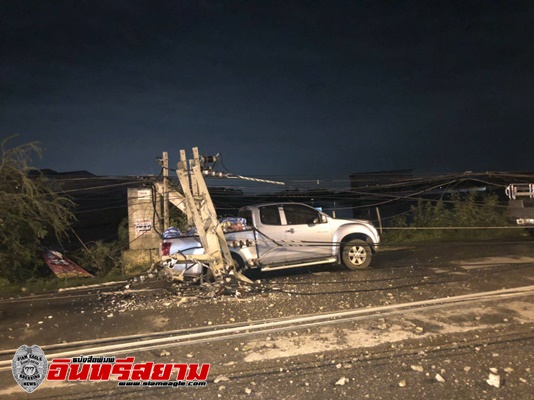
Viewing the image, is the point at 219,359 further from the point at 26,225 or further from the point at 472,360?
the point at 26,225

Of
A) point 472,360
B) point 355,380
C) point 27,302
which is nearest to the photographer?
point 355,380

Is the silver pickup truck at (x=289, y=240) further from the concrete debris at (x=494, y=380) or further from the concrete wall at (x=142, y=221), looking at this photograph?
the concrete debris at (x=494, y=380)

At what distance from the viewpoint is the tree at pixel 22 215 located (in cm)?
1053

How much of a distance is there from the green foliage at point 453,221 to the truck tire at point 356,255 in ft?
19.6

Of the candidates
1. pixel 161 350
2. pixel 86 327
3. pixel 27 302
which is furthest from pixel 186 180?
pixel 27 302

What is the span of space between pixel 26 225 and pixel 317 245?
27.2 ft

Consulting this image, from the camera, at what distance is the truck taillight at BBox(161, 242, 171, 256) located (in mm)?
8250

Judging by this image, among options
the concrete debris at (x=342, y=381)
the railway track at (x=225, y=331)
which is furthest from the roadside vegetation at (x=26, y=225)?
the concrete debris at (x=342, y=381)

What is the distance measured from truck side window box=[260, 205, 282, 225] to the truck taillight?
7.29 ft

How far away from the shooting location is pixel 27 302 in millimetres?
8586

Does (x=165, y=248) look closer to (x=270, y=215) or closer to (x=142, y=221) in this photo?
(x=270, y=215)

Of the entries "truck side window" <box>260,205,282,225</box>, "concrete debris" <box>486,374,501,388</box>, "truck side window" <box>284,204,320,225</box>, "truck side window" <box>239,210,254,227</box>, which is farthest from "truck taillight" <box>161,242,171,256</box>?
"concrete debris" <box>486,374,501,388</box>

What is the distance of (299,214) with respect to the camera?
31.2ft

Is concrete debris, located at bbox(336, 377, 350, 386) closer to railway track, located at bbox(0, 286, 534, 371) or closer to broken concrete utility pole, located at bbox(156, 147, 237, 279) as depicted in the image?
railway track, located at bbox(0, 286, 534, 371)
